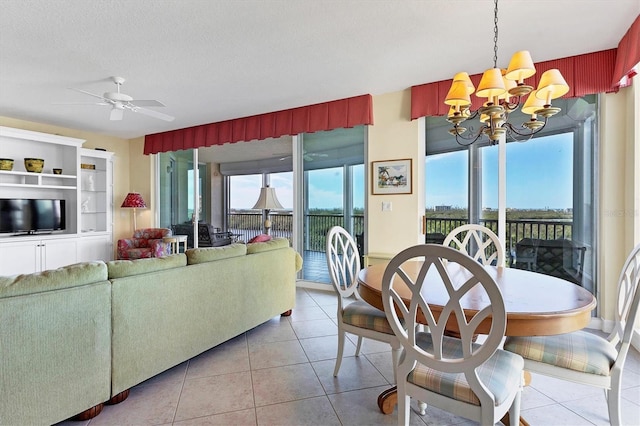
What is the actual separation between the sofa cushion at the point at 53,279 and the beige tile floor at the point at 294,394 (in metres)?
0.78

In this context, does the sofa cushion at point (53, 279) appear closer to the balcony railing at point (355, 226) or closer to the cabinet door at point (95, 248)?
the balcony railing at point (355, 226)

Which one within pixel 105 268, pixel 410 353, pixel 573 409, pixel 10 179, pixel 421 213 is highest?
pixel 10 179

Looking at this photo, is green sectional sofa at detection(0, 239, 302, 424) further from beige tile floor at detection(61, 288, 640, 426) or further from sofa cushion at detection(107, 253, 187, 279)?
beige tile floor at detection(61, 288, 640, 426)

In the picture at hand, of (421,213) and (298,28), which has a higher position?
(298,28)

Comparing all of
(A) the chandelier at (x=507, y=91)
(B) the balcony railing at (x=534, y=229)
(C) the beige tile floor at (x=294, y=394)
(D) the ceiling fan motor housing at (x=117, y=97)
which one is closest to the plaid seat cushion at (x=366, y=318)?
(C) the beige tile floor at (x=294, y=394)

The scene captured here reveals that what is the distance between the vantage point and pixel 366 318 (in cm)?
196

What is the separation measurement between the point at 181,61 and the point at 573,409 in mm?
3843

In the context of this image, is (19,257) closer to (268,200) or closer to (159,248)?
(159,248)

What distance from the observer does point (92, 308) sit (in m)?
1.70

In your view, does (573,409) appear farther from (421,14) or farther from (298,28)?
(298,28)

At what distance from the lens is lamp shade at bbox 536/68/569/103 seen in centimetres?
166

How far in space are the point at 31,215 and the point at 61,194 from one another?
639 mm

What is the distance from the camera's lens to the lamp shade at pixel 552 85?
1.66m

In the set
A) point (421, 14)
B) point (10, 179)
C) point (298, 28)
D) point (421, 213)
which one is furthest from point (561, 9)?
point (10, 179)
